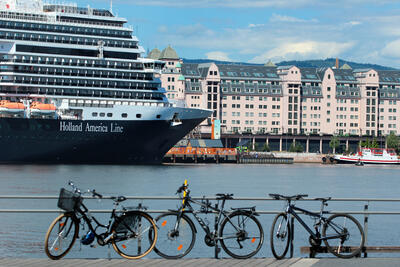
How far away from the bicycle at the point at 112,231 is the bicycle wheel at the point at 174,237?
0.71 ft

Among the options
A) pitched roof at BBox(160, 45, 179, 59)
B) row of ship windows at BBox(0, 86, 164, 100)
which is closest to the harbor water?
row of ship windows at BBox(0, 86, 164, 100)

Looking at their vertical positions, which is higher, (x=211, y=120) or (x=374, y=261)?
(x=211, y=120)

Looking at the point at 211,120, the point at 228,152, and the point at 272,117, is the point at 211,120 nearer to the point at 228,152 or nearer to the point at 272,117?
the point at 272,117

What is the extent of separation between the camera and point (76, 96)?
7694 centimetres

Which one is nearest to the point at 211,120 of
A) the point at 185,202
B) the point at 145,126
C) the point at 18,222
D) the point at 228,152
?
the point at 228,152

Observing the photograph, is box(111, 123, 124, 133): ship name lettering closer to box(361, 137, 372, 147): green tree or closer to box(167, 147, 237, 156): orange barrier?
box(167, 147, 237, 156): orange barrier

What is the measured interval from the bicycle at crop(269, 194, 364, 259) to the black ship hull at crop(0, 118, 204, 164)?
6188cm

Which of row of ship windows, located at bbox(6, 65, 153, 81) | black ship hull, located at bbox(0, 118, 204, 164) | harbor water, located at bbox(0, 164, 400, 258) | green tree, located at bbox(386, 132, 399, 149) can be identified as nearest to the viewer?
harbor water, located at bbox(0, 164, 400, 258)

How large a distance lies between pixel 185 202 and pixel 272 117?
528 ft

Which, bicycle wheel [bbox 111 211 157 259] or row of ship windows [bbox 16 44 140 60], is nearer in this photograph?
bicycle wheel [bbox 111 211 157 259]

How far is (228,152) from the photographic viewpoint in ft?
430

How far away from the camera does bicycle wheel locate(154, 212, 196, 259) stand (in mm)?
14422

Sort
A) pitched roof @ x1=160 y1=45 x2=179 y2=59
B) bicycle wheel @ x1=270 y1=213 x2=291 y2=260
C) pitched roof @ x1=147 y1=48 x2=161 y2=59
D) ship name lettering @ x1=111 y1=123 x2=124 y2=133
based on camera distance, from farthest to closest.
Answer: pitched roof @ x1=147 y1=48 x2=161 y2=59
pitched roof @ x1=160 y1=45 x2=179 y2=59
ship name lettering @ x1=111 y1=123 x2=124 y2=133
bicycle wheel @ x1=270 y1=213 x2=291 y2=260

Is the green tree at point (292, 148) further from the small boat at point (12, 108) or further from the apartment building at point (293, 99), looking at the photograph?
the small boat at point (12, 108)
